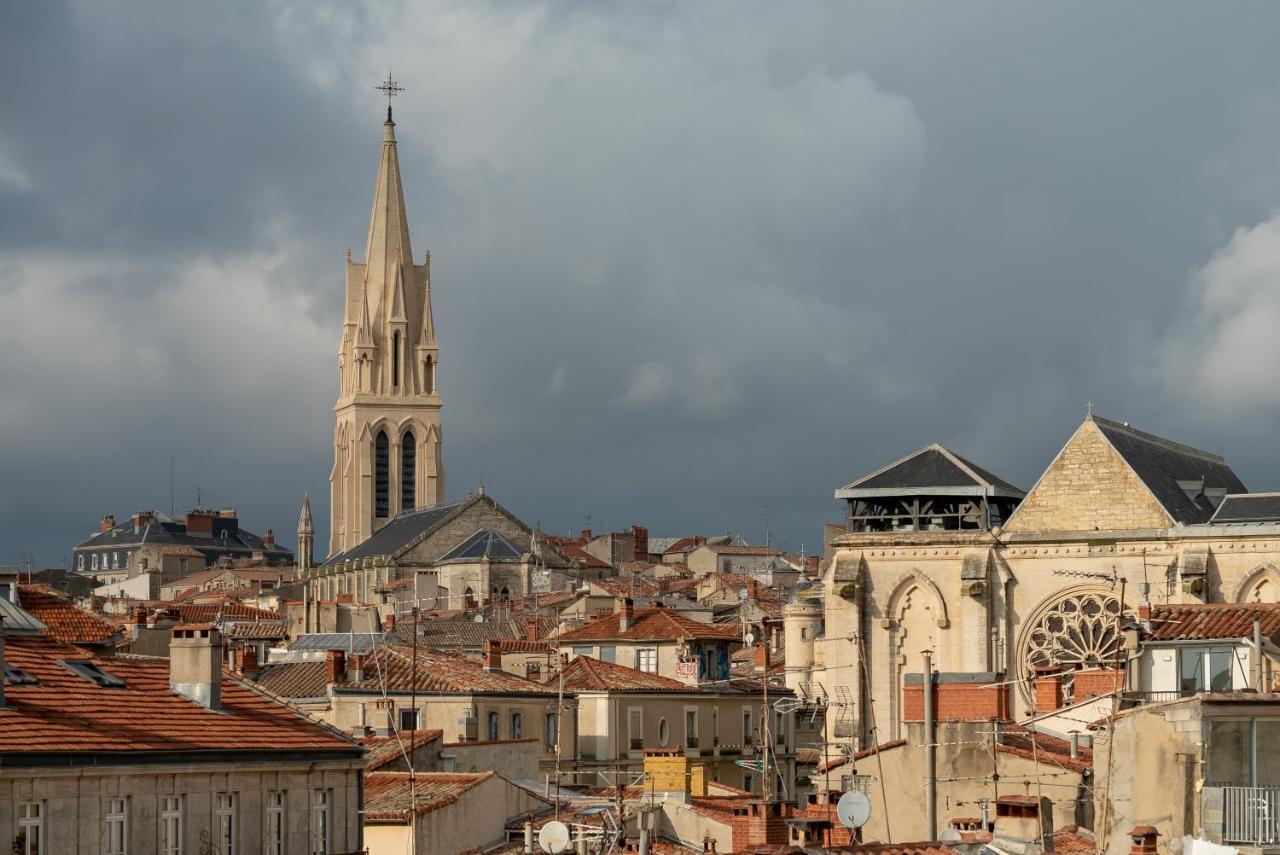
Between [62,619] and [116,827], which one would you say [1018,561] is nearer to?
[62,619]

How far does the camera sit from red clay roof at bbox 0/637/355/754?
27.1 metres

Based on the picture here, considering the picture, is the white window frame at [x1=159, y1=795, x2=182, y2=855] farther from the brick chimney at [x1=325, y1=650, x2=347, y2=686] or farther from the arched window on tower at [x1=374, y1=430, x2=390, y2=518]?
the arched window on tower at [x1=374, y1=430, x2=390, y2=518]

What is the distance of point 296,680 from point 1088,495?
20291 millimetres

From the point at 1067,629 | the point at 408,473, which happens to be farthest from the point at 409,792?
the point at 408,473

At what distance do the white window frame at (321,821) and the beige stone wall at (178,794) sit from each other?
0.05 m

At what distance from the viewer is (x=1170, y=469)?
65.8 meters

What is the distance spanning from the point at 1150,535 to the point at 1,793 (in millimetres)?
39971

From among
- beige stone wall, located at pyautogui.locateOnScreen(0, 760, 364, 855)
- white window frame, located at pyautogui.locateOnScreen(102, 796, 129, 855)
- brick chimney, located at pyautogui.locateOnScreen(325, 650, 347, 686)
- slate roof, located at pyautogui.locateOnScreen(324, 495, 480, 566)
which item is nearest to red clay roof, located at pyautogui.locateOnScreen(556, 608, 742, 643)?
brick chimney, located at pyautogui.locateOnScreen(325, 650, 347, 686)

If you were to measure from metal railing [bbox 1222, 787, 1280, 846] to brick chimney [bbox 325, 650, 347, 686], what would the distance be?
94.8 ft

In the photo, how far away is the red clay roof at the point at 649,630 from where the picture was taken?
214 feet

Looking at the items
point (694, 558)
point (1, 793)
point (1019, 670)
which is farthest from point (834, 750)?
point (694, 558)

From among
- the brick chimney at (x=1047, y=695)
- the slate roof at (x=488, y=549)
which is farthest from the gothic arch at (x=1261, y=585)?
the slate roof at (x=488, y=549)

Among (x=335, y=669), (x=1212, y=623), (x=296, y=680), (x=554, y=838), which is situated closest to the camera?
(x=554, y=838)

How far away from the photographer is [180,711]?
30188 millimetres
